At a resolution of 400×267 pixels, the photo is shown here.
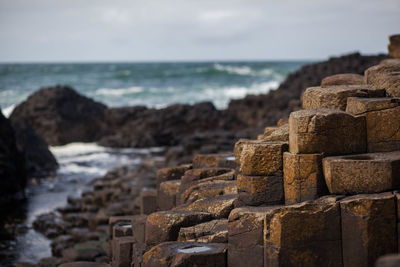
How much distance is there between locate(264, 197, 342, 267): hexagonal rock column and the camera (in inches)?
179

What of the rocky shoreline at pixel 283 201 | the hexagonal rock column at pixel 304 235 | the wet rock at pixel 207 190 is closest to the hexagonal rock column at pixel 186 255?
the rocky shoreline at pixel 283 201

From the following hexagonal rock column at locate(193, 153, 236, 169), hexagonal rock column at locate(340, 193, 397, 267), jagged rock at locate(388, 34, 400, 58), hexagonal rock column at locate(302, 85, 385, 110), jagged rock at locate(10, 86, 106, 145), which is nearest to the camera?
hexagonal rock column at locate(340, 193, 397, 267)

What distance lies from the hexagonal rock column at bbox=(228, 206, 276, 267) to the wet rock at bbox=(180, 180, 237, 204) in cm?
137

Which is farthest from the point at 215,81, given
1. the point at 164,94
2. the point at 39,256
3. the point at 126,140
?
the point at 39,256

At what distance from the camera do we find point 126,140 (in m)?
21.1

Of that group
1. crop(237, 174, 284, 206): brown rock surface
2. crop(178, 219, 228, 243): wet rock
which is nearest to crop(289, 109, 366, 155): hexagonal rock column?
crop(237, 174, 284, 206): brown rock surface

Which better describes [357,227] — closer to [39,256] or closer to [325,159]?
[325,159]

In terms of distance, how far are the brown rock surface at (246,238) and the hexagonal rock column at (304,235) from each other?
0.10 metres

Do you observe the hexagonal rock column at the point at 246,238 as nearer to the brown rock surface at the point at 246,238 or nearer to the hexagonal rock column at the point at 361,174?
the brown rock surface at the point at 246,238

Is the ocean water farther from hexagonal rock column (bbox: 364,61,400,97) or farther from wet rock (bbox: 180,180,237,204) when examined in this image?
hexagonal rock column (bbox: 364,61,400,97)

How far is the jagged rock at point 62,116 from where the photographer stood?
2243 centimetres

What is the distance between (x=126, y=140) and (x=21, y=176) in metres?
7.60

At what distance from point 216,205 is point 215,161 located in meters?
2.08

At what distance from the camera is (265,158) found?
16.7 feet
